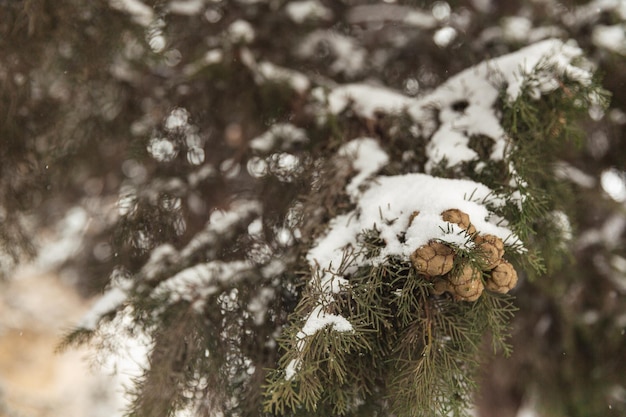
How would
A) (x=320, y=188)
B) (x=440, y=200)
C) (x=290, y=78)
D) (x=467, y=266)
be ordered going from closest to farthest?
(x=467, y=266), (x=440, y=200), (x=320, y=188), (x=290, y=78)

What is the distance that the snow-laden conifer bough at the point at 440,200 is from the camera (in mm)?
1042

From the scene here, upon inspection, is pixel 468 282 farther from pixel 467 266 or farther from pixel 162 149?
pixel 162 149

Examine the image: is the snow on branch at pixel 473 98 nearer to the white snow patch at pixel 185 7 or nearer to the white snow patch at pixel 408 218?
the white snow patch at pixel 408 218

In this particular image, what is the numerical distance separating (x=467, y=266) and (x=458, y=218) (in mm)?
130

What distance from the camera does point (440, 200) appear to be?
1.16m

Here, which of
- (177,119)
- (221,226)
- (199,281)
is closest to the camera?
(199,281)

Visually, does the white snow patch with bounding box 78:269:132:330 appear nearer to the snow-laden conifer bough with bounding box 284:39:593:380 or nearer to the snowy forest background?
the snowy forest background

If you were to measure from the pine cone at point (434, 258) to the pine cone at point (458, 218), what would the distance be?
0.28 feet

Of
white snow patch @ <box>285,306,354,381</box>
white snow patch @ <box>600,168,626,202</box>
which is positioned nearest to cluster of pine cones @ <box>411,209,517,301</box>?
white snow patch @ <box>285,306,354,381</box>

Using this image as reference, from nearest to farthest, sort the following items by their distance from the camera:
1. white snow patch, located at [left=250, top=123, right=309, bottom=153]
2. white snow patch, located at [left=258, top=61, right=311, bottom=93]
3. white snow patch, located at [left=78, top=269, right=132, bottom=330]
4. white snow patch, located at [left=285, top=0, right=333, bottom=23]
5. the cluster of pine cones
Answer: the cluster of pine cones < white snow patch, located at [left=78, top=269, right=132, bottom=330] < white snow patch, located at [left=250, top=123, right=309, bottom=153] < white snow patch, located at [left=258, top=61, right=311, bottom=93] < white snow patch, located at [left=285, top=0, right=333, bottom=23]

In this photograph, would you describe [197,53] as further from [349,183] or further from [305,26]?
[349,183]

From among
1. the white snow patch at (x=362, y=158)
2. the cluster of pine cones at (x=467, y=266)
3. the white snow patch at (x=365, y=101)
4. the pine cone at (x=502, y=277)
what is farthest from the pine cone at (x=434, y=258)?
the white snow patch at (x=365, y=101)

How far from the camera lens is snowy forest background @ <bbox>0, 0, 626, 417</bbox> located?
1.20m

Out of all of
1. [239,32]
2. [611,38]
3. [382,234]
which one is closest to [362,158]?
[382,234]
